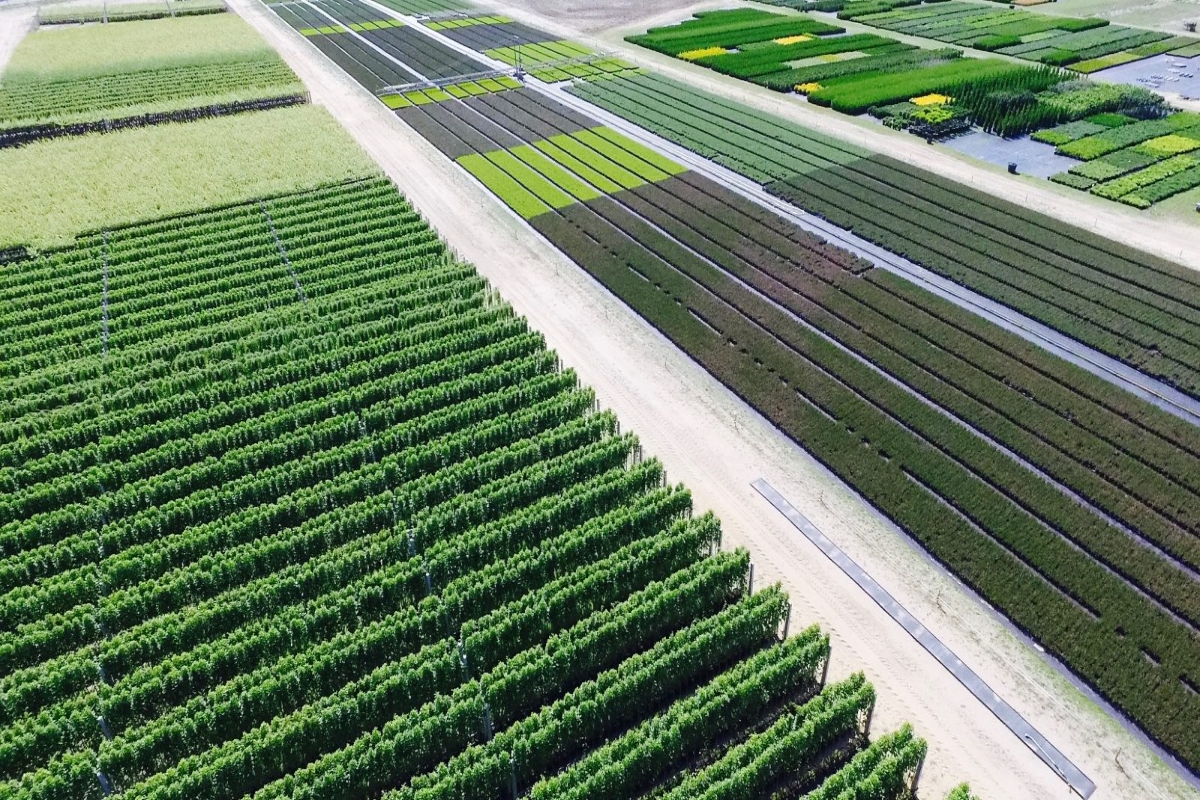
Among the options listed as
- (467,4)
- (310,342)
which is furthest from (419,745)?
(467,4)

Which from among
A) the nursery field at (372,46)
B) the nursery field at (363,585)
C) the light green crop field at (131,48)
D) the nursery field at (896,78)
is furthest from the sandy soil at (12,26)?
the nursery field at (363,585)

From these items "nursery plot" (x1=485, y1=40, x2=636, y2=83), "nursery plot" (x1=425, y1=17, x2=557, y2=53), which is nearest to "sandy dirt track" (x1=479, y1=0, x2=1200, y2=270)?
"nursery plot" (x1=485, y1=40, x2=636, y2=83)

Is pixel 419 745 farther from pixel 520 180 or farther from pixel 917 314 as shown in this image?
pixel 520 180

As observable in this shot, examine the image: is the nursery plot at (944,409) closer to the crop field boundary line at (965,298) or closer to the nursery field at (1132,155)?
the crop field boundary line at (965,298)

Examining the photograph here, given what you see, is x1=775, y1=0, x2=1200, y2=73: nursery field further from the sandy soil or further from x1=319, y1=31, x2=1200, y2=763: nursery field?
the sandy soil

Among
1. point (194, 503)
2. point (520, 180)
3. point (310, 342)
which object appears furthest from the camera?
point (520, 180)
